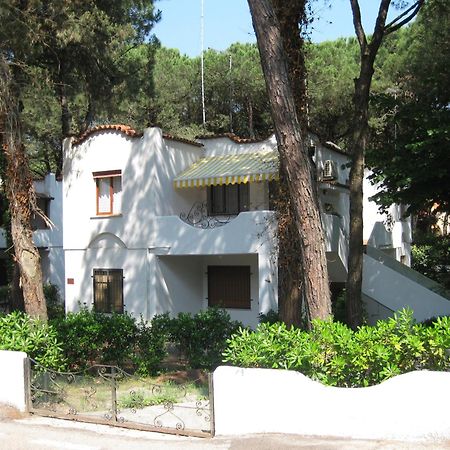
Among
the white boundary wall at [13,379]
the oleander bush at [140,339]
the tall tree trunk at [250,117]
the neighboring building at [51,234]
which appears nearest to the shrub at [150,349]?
the oleander bush at [140,339]

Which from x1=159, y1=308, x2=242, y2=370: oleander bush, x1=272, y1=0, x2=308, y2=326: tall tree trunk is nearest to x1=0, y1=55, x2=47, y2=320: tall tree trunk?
x1=159, y1=308, x2=242, y2=370: oleander bush

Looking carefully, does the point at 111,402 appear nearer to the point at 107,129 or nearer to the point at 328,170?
the point at 328,170

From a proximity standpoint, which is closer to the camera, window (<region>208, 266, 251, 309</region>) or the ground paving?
the ground paving

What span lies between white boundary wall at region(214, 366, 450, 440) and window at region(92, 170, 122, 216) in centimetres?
1197

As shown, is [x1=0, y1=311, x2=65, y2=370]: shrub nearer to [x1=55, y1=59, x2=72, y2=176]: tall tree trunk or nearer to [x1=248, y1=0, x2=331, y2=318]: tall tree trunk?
[x1=248, y1=0, x2=331, y2=318]: tall tree trunk

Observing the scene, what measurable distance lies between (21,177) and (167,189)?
21.4 feet

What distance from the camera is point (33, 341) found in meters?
9.74

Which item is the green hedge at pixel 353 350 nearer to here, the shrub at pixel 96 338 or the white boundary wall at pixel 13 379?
the white boundary wall at pixel 13 379

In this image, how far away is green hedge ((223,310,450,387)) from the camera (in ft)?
22.0

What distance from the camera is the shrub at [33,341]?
31.5 ft

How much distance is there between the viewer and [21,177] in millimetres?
11844

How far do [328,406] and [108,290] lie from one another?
42.9 feet

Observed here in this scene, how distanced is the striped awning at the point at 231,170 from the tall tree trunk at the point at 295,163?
6.82 metres

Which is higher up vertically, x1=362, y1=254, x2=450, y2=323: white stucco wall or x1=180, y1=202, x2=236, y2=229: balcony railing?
x1=180, y1=202, x2=236, y2=229: balcony railing
